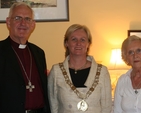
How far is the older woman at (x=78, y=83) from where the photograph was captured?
2291 mm

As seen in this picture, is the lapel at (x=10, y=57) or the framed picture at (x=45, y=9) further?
the framed picture at (x=45, y=9)

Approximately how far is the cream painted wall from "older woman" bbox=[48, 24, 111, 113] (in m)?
0.96

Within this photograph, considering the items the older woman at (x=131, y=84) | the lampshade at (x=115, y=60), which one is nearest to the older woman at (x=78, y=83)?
the older woman at (x=131, y=84)

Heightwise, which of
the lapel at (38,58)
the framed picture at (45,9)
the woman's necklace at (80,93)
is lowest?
the woman's necklace at (80,93)

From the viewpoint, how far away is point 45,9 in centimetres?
331

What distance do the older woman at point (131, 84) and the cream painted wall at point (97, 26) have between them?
3.49 feet

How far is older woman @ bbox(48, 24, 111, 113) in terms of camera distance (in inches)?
90.2

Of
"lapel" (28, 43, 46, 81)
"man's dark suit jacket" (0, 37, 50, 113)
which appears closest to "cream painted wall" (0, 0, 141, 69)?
"lapel" (28, 43, 46, 81)

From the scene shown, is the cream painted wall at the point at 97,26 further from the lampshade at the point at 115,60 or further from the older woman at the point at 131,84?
the older woman at the point at 131,84

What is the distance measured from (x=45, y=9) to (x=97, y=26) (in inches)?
25.7

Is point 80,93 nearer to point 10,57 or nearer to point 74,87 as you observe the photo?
point 74,87

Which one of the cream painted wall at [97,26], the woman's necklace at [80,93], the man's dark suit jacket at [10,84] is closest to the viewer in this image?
the man's dark suit jacket at [10,84]

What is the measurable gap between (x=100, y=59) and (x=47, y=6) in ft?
2.94

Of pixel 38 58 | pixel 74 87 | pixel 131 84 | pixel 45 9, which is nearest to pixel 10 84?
pixel 38 58
